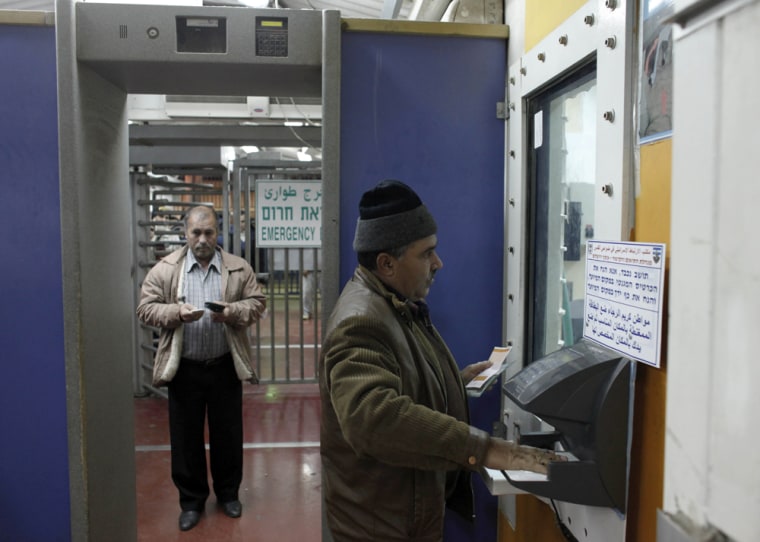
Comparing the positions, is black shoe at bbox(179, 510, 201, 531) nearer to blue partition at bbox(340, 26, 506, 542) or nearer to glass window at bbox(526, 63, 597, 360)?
blue partition at bbox(340, 26, 506, 542)

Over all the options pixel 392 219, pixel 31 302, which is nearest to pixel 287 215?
pixel 31 302

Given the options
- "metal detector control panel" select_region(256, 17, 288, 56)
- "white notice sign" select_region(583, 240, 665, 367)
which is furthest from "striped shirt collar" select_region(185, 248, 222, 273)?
"white notice sign" select_region(583, 240, 665, 367)

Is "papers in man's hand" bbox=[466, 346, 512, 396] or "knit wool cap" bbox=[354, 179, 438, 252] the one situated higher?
"knit wool cap" bbox=[354, 179, 438, 252]

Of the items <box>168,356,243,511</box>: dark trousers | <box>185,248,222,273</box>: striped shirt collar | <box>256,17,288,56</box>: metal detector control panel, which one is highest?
<box>256,17,288,56</box>: metal detector control panel

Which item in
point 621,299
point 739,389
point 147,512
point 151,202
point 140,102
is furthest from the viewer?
point 151,202

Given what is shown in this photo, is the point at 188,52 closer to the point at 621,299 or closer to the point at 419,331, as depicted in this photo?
the point at 419,331

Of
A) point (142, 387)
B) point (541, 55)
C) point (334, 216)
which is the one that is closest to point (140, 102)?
point (142, 387)

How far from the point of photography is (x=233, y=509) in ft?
11.7

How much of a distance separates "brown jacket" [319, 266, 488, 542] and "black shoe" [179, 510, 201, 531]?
78.6 inches

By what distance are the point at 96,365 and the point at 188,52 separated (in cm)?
123

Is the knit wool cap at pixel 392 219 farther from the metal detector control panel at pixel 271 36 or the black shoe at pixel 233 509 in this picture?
the black shoe at pixel 233 509

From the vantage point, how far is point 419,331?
5.96ft

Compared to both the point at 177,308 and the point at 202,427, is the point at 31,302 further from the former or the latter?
the point at 202,427

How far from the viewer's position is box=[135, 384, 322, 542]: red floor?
3396mm
